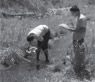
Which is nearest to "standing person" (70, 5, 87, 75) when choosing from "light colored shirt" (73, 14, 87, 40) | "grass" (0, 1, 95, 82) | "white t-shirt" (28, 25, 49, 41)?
"light colored shirt" (73, 14, 87, 40)

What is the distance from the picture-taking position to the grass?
756 centimetres

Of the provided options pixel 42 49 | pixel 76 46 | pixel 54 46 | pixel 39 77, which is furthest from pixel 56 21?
pixel 39 77

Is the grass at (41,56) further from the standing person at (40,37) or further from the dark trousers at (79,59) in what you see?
the standing person at (40,37)

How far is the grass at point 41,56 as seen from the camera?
24.8ft

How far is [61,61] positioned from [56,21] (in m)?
8.31

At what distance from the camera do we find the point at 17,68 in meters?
8.98

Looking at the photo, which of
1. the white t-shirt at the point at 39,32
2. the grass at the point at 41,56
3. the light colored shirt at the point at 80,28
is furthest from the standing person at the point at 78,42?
the white t-shirt at the point at 39,32

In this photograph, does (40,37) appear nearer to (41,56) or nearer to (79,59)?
(41,56)

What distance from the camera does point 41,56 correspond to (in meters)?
10.4

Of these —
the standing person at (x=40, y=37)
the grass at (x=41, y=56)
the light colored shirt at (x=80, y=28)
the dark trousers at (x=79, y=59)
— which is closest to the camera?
the grass at (x=41, y=56)

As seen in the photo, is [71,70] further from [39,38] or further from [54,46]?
[54,46]

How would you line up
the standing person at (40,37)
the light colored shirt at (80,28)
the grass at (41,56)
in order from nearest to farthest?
the grass at (41,56) → the light colored shirt at (80,28) → the standing person at (40,37)

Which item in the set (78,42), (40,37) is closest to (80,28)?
(78,42)

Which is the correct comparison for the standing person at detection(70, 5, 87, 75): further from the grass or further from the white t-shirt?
the white t-shirt
